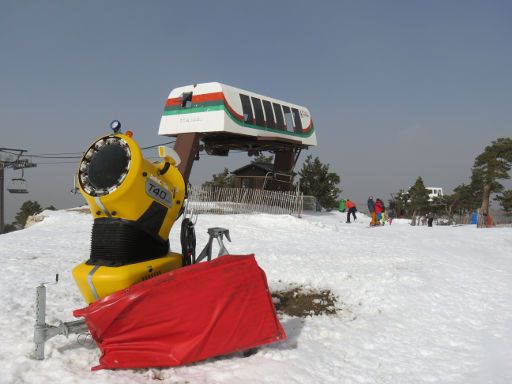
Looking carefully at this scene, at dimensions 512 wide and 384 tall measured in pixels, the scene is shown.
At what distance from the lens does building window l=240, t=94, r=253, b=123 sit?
23.8m

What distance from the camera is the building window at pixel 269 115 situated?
25500 millimetres

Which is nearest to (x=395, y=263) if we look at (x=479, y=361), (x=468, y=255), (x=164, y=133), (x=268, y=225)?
(x=468, y=255)

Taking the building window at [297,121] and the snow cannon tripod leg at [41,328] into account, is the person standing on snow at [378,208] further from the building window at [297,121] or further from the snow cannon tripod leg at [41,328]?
the snow cannon tripod leg at [41,328]

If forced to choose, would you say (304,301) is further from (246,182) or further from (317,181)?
(317,181)

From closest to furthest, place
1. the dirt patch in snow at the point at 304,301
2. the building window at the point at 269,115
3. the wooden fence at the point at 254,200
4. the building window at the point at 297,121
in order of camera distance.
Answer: the dirt patch in snow at the point at 304,301 → the wooden fence at the point at 254,200 → the building window at the point at 269,115 → the building window at the point at 297,121

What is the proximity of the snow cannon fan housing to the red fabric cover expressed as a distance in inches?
9.7

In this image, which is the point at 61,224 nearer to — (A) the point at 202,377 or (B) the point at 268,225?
(B) the point at 268,225

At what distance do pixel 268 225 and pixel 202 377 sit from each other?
1512 centimetres

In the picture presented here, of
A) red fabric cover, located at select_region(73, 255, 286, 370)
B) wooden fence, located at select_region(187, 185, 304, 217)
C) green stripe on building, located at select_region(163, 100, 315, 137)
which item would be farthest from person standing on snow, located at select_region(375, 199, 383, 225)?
red fabric cover, located at select_region(73, 255, 286, 370)

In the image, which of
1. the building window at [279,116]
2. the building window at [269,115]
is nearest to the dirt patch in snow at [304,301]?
the building window at [269,115]

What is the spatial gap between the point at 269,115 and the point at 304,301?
19891mm

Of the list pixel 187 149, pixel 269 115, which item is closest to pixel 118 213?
pixel 187 149

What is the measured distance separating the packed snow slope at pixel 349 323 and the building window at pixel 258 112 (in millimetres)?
13498

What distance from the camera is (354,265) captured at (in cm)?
967
